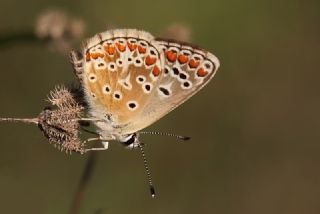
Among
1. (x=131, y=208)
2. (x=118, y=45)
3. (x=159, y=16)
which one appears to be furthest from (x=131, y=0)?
(x=118, y=45)

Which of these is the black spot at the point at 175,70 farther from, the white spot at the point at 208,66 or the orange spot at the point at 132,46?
the orange spot at the point at 132,46

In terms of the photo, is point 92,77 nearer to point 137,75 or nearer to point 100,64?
point 100,64

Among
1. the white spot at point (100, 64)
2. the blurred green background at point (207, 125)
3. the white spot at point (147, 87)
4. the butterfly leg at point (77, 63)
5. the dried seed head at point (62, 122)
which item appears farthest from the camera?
the blurred green background at point (207, 125)

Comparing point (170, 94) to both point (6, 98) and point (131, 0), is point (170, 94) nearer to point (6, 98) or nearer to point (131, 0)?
point (6, 98)

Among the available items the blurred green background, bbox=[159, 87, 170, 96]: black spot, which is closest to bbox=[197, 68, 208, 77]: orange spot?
bbox=[159, 87, 170, 96]: black spot

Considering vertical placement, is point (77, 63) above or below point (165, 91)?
above

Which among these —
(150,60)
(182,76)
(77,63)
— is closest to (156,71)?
(150,60)

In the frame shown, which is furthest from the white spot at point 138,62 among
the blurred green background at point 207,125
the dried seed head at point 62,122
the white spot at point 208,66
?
the blurred green background at point 207,125
